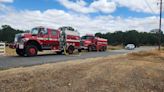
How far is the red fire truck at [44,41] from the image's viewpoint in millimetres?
22109

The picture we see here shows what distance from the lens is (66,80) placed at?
891cm

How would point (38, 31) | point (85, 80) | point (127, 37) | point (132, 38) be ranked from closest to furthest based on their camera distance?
1. point (85, 80)
2. point (38, 31)
3. point (132, 38)
4. point (127, 37)

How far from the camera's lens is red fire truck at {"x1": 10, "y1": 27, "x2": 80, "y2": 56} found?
22.1m

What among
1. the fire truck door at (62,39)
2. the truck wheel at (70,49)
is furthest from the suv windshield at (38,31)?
the truck wheel at (70,49)

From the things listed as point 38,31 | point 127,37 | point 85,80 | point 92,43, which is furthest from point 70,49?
point 127,37

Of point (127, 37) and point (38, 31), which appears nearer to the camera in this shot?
point (38, 31)

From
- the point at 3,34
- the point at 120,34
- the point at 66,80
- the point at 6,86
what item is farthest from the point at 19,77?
the point at 120,34

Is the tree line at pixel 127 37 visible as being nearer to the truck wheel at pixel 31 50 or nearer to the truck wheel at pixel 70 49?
the truck wheel at pixel 70 49

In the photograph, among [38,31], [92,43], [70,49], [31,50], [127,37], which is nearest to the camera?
[31,50]

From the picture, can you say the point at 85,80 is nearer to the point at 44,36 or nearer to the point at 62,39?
the point at 44,36

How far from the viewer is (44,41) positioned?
23844 millimetres

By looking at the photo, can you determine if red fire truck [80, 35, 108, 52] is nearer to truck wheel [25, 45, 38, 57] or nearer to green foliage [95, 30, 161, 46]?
truck wheel [25, 45, 38, 57]

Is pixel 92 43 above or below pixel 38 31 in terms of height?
below

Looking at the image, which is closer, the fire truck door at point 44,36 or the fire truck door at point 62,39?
the fire truck door at point 44,36
